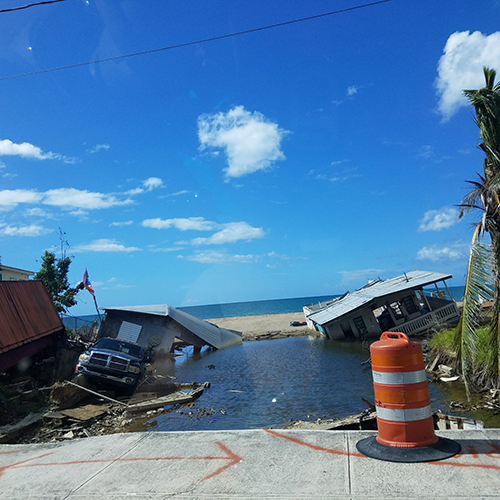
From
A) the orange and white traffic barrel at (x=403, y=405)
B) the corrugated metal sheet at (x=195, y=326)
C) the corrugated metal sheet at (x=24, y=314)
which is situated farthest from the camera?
the corrugated metal sheet at (x=195, y=326)

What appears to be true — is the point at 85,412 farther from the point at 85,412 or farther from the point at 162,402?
the point at 162,402

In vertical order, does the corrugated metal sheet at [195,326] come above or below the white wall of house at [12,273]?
below

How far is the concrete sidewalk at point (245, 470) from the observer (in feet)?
12.6

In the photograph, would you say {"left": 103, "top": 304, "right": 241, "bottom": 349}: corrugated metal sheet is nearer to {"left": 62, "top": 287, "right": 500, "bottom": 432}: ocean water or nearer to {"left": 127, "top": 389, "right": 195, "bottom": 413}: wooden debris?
{"left": 62, "top": 287, "right": 500, "bottom": 432}: ocean water

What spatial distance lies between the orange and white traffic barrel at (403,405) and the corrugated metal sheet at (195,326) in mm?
26199

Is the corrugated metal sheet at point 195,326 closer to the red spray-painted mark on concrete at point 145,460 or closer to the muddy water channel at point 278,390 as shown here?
the muddy water channel at point 278,390

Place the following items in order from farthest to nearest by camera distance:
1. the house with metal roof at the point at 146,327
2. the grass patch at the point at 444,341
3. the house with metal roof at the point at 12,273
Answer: the house with metal roof at the point at 12,273
the house with metal roof at the point at 146,327
the grass patch at the point at 444,341

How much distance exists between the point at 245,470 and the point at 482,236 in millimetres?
7061

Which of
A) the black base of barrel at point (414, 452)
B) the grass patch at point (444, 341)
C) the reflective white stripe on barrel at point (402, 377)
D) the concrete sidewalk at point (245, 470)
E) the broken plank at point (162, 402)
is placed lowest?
the broken plank at point (162, 402)

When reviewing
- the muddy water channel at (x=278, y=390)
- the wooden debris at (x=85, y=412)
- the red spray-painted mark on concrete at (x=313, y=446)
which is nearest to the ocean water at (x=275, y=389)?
the muddy water channel at (x=278, y=390)

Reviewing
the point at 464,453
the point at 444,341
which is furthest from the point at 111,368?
the point at 444,341

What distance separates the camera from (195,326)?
3312cm

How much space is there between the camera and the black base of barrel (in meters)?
4.34

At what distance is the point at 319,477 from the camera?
4152mm
